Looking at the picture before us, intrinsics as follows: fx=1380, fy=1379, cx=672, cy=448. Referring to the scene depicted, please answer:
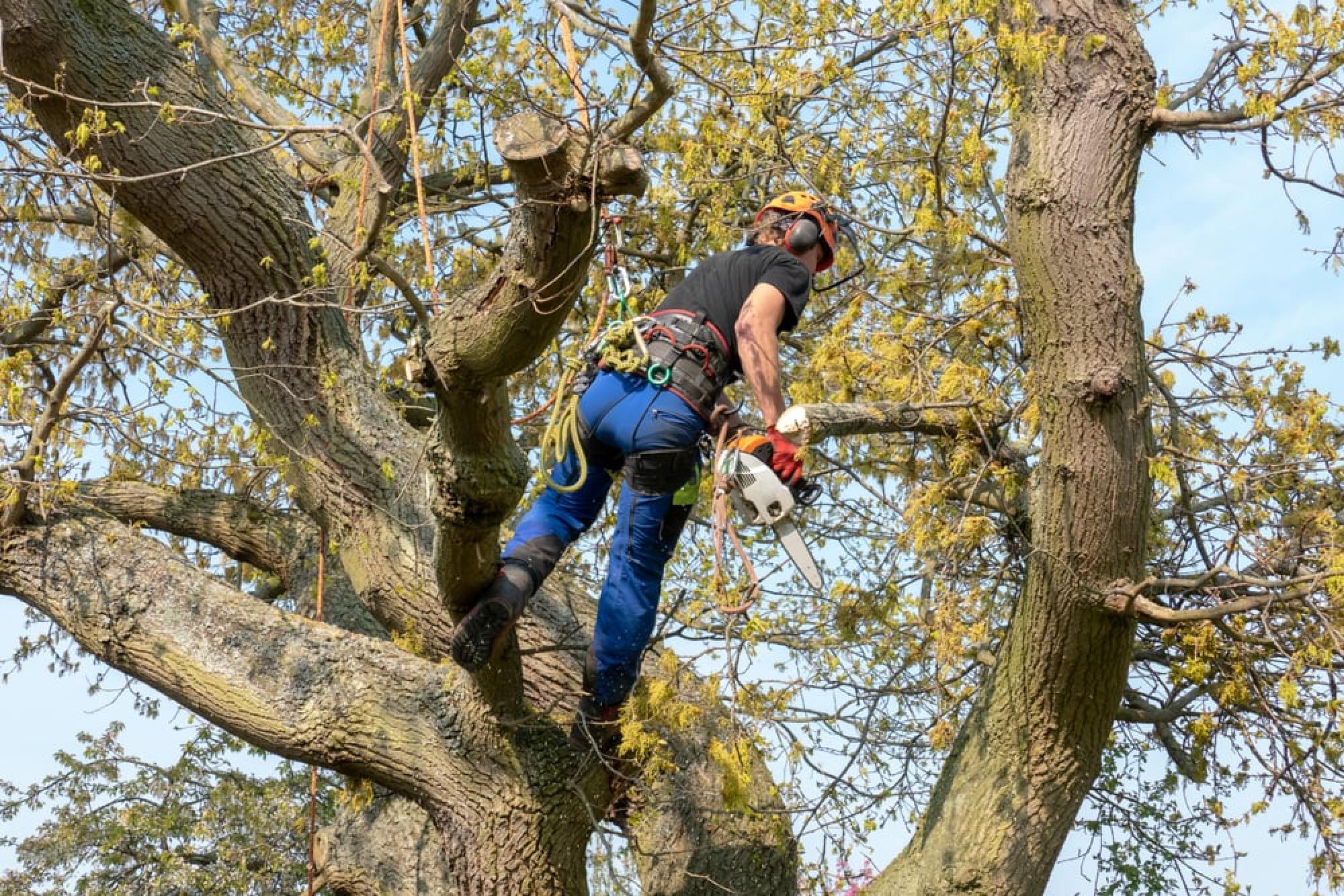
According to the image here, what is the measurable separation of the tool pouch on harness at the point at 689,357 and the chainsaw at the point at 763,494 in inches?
10.6

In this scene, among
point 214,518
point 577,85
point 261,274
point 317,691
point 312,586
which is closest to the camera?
point 577,85

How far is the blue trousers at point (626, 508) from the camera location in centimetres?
464

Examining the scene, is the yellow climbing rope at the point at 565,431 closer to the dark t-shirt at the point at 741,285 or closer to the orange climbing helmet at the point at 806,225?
the dark t-shirt at the point at 741,285

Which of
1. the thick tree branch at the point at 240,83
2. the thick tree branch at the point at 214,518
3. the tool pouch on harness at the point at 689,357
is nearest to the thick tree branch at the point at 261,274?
the thick tree branch at the point at 214,518

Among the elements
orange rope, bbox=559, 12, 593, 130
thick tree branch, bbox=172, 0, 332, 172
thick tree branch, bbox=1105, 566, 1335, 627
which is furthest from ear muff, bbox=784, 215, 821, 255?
thick tree branch, bbox=172, 0, 332, 172

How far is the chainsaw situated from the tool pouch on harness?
0.27 m

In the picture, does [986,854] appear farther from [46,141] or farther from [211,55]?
[211,55]

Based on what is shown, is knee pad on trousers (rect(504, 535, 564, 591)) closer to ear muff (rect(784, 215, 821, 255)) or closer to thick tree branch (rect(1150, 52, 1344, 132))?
ear muff (rect(784, 215, 821, 255))

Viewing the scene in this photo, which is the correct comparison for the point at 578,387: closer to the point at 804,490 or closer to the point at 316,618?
the point at 804,490

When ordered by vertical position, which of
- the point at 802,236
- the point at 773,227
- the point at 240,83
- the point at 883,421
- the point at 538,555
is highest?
the point at 240,83

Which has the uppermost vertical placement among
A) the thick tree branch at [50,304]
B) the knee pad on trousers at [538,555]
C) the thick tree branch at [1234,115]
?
the thick tree branch at [1234,115]

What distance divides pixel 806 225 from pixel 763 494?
1.11 meters

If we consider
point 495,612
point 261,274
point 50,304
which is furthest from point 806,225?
point 50,304

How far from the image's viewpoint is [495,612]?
4602mm
